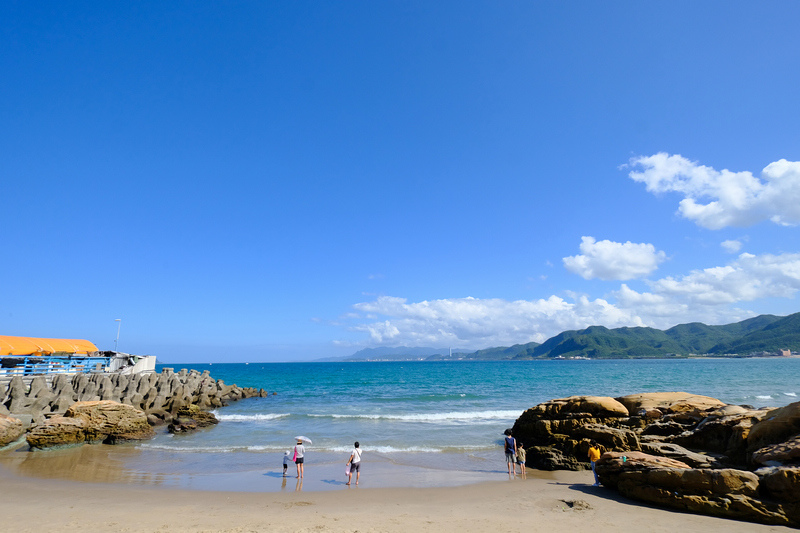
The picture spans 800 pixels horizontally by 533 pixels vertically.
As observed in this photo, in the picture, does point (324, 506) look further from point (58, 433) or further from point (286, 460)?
point (58, 433)

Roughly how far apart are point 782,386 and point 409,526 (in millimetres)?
64295

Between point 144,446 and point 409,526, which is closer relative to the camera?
point 409,526

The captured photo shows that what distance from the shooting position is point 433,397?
149 ft

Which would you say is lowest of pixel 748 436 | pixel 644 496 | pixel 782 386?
pixel 782 386

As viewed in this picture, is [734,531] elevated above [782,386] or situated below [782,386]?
above

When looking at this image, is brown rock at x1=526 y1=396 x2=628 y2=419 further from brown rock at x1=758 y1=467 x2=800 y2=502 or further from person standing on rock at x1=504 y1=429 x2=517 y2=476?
brown rock at x1=758 y1=467 x2=800 y2=502

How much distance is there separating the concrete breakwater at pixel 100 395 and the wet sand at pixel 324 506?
31.0 ft

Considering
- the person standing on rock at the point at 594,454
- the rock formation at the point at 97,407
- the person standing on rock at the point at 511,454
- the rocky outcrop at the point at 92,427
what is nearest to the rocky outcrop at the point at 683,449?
the person standing on rock at the point at 594,454

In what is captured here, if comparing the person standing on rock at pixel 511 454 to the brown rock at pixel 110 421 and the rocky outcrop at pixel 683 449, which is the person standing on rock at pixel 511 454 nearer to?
the rocky outcrop at pixel 683 449

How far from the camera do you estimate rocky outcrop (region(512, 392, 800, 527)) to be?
10.4 m

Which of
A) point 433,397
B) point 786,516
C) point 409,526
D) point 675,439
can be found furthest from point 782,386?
point 409,526

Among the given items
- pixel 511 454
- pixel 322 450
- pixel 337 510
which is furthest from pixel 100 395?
pixel 511 454

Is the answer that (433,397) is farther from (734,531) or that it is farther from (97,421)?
(734,531)

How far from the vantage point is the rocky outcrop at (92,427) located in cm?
1895
